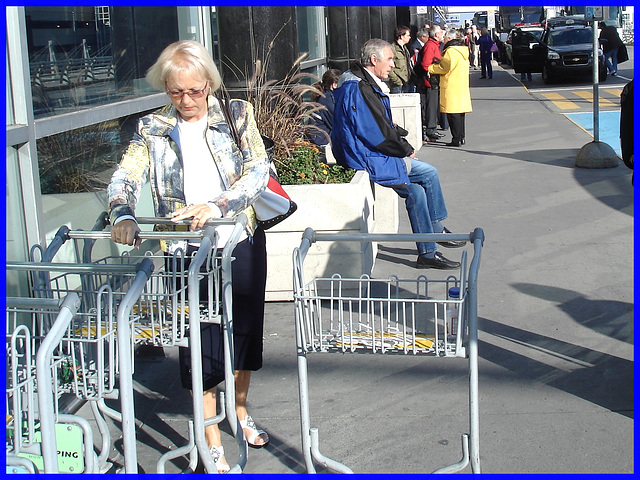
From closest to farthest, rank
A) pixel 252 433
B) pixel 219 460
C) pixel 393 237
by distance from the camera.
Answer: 1. pixel 393 237
2. pixel 219 460
3. pixel 252 433

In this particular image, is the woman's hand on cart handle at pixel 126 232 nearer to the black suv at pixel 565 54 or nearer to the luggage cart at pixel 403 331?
the luggage cart at pixel 403 331

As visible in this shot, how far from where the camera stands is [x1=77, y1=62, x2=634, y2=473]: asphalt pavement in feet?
12.8

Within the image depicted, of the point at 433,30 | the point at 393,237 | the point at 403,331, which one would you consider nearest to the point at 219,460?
the point at 403,331

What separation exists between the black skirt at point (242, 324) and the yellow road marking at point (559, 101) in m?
16.4

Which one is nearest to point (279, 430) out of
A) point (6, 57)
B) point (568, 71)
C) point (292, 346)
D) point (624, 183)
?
point (292, 346)

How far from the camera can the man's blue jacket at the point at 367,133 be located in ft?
21.1

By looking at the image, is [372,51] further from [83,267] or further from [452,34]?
[452,34]

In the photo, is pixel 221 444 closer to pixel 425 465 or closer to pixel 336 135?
pixel 425 465

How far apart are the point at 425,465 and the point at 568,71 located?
75.2 feet

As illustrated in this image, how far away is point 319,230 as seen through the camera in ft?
20.2

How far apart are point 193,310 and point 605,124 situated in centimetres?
1408

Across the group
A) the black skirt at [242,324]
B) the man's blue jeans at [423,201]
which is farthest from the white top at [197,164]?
the man's blue jeans at [423,201]

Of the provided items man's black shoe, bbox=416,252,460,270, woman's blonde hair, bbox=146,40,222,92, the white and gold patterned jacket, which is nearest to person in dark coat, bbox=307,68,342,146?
man's black shoe, bbox=416,252,460,270

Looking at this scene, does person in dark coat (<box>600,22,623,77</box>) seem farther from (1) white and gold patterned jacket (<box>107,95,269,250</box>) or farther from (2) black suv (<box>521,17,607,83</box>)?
(1) white and gold patterned jacket (<box>107,95,269,250</box>)
